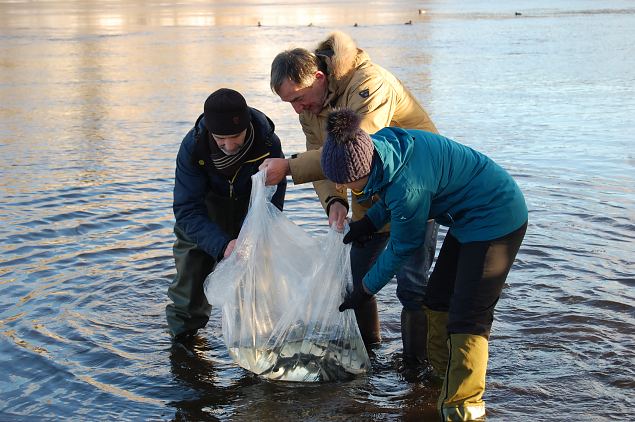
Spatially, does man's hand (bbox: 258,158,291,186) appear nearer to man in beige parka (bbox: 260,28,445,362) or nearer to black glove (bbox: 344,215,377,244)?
man in beige parka (bbox: 260,28,445,362)

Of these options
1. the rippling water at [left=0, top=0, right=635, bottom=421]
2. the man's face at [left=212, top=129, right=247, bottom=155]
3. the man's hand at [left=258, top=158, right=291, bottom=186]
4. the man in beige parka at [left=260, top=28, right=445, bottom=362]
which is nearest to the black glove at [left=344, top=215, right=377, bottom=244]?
the man in beige parka at [left=260, top=28, right=445, bottom=362]

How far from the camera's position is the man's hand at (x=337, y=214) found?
4.53 m

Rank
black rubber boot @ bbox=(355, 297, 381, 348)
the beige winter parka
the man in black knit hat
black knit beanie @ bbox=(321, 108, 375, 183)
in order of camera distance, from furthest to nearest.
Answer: black rubber boot @ bbox=(355, 297, 381, 348) → the man in black knit hat → the beige winter parka → black knit beanie @ bbox=(321, 108, 375, 183)

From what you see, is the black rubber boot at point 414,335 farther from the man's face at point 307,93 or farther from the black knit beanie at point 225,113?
the black knit beanie at point 225,113

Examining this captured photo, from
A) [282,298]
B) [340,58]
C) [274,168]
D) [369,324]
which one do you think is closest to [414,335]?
[369,324]

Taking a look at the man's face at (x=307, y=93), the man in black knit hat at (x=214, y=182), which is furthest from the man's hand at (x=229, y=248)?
the man's face at (x=307, y=93)

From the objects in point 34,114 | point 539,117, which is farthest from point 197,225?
point 34,114

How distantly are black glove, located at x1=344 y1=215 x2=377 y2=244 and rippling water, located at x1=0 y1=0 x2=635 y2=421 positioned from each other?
910 millimetres

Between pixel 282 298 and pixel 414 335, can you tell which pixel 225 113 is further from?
pixel 414 335

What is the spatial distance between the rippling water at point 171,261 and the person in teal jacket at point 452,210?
64cm

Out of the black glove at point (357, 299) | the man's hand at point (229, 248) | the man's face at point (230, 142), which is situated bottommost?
the black glove at point (357, 299)

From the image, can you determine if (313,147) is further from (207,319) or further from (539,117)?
(539,117)

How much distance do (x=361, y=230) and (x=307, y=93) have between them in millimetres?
730

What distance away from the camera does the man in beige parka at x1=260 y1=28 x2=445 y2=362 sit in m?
4.16
